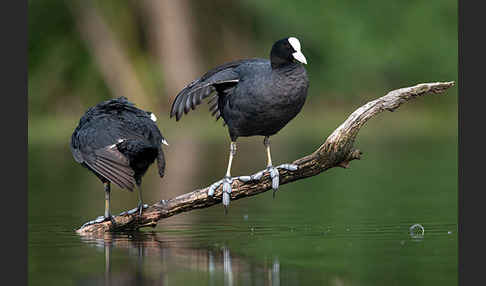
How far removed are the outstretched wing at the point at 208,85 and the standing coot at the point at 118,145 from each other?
1.67 feet

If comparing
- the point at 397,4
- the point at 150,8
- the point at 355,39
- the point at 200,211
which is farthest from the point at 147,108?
the point at 200,211

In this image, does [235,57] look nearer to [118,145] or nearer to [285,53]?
[285,53]

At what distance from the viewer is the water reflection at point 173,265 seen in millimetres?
6954

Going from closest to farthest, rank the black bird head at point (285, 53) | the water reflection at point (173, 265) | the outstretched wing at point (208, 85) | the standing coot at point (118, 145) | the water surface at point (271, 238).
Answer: the water reflection at point (173, 265) < the water surface at point (271, 238) < the standing coot at point (118, 145) < the black bird head at point (285, 53) < the outstretched wing at point (208, 85)

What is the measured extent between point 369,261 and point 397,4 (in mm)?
27116

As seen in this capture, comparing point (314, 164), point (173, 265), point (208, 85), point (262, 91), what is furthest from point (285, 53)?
point (173, 265)

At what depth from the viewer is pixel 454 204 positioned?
38.3 ft

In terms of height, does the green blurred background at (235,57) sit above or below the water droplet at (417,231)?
above

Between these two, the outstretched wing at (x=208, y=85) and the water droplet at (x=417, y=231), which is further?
the outstretched wing at (x=208, y=85)

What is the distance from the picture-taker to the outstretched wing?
32.9ft

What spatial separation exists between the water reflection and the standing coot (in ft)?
2.33

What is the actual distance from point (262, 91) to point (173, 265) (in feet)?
8.23

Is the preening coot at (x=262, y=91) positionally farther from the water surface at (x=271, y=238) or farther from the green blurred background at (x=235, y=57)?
the green blurred background at (x=235, y=57)

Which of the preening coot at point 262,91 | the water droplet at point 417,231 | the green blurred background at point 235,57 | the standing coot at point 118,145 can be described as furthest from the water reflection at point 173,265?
the green blurred background at point 235,57
